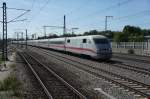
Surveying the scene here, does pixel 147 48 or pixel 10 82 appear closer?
pixel 10 82

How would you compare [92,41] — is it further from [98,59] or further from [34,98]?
[34,98]

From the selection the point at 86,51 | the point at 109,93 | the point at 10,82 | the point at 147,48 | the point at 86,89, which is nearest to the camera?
the point at 109,93

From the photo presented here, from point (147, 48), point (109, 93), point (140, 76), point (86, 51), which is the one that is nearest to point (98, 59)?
point (86, 51)

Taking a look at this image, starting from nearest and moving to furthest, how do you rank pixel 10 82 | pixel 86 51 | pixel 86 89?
pixel 86 89
pixel 10 82
pixel 86 51

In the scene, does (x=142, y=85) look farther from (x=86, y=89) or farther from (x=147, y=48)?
(x=147, y=48)

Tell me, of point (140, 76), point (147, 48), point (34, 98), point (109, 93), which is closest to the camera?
point (34, 98)

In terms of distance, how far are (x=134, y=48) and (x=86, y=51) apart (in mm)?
19389

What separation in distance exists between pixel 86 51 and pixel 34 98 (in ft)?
67.3

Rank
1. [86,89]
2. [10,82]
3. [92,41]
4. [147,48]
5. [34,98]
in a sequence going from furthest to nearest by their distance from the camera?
[147,48] → [92,41] → [10,82] → [86,89] → [34,98]

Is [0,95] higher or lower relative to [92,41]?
lower

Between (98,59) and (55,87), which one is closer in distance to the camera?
(55,87)

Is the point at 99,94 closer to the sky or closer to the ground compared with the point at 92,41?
closer to the ground

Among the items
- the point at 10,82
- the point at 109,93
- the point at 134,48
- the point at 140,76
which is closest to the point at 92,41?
the point at 140,76

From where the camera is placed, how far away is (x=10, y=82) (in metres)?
15.6
